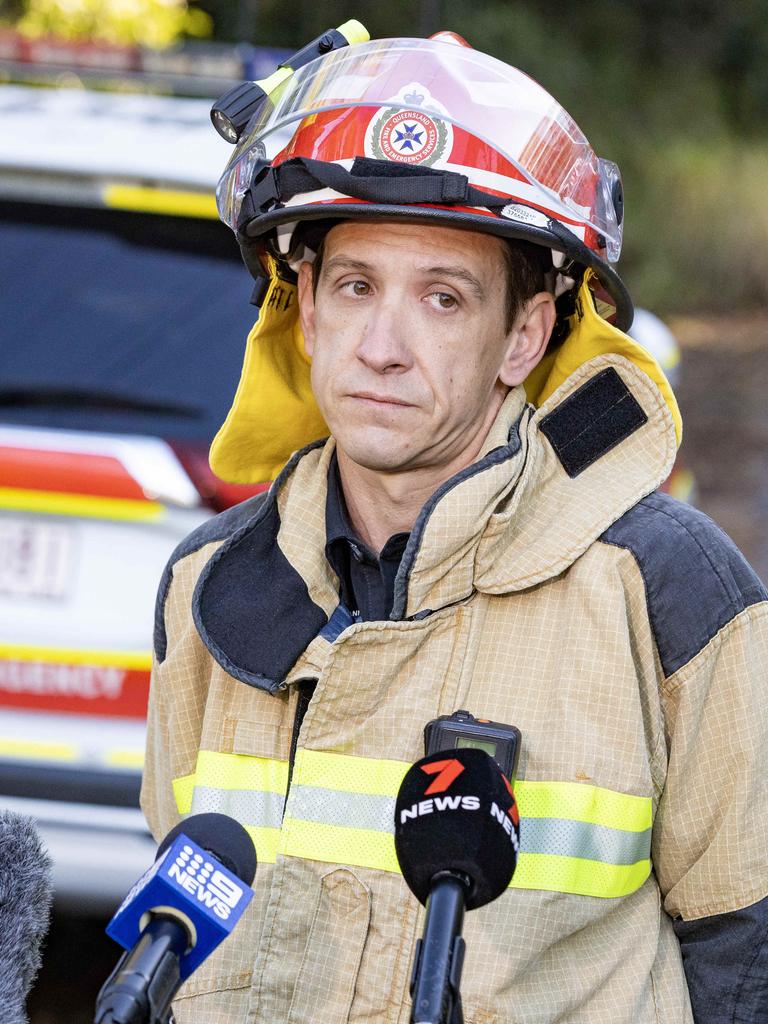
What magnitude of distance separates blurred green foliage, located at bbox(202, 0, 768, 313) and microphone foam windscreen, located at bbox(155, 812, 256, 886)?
15411 mm

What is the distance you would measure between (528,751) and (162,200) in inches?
89.6

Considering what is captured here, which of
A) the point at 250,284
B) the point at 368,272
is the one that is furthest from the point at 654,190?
the point at 368,272

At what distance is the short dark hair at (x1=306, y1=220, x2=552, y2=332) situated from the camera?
2549 mm

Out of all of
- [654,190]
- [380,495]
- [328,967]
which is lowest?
[654,190]

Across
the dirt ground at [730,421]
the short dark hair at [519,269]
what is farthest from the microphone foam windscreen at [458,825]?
the dirt ground at [730,421]

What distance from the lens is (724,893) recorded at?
229 centimetres

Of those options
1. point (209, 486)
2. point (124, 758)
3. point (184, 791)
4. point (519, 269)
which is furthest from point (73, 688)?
point (519, 269)

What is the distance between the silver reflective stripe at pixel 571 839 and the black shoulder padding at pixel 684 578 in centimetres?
27

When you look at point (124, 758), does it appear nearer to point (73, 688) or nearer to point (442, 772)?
point (73, 688)

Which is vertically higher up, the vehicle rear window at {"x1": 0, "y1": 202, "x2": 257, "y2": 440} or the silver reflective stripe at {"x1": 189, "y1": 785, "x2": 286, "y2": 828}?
the silver reflective stripe at {"x1": 189, "y1": 785, "x2": 286, "y2": 828}

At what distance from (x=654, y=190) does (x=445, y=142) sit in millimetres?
20767

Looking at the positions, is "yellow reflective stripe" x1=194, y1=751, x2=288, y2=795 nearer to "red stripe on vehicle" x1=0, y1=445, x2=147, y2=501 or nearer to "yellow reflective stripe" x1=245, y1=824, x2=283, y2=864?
"yellow reflective stripe" x1=245, y1=824, x2=283, y2=864

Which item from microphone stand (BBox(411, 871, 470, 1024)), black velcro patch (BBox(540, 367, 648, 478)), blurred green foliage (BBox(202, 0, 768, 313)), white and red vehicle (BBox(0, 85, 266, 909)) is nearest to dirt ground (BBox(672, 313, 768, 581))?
blurred green foliage (BBox(202, 0, 768, 313))

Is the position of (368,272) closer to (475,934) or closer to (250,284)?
(475,934)
